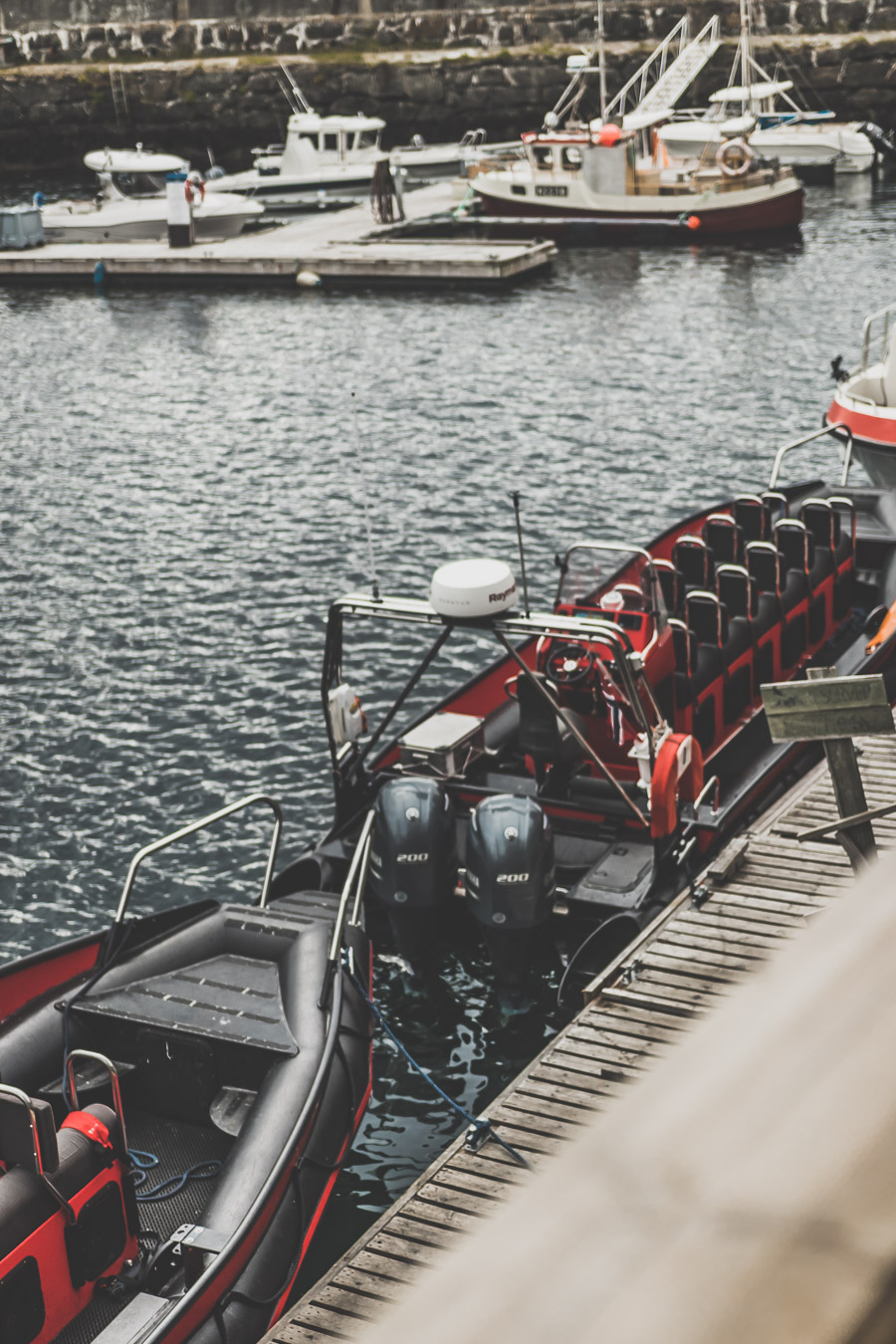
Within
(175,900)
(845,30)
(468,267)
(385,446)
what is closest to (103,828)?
(175,900)

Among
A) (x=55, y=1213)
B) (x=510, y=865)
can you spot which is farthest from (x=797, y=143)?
(x=55, y=1213)

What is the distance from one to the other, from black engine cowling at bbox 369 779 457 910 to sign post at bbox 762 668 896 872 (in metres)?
4.14

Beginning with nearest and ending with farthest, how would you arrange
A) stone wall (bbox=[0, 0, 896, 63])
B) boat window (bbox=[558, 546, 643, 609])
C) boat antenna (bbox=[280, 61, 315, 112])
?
boat window (bbox=[558, 546, 643, 609]), stone wall (bbox=[0, 0, 896, 63]), boat antenna (bbox=[280, 61, 315, 112])

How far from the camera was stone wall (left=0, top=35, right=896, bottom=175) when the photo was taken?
5422cm

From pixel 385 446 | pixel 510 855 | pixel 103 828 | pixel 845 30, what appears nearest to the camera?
pixel 510 855

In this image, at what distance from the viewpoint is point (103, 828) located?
13.3m

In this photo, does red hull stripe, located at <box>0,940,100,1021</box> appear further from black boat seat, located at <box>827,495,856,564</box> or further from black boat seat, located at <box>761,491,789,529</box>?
black boat seat, located at <box>761,491,789,529</box>

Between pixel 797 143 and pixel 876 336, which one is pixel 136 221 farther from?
pixel 876 336

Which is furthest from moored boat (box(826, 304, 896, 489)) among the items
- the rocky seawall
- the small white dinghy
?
the rocky seawall

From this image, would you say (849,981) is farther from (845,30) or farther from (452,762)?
(845,30)

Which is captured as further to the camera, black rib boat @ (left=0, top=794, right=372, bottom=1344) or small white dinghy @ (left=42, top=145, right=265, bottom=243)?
small white dinghy @ (left=42, top=145, right=265, bottom=243)

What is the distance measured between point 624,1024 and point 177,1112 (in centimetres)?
257

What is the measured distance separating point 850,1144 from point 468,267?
36194 mm

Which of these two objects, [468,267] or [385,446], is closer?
[385,446]
